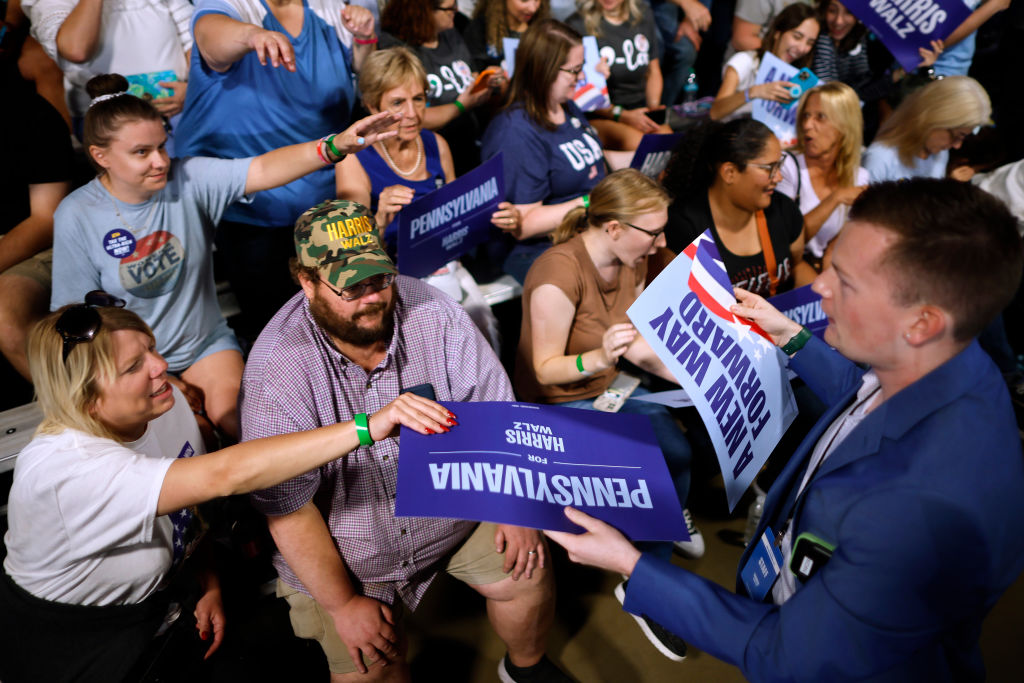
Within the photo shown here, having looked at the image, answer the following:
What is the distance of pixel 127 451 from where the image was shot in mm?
1541

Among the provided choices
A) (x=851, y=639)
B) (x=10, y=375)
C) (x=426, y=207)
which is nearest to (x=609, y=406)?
(x=426, y=207)

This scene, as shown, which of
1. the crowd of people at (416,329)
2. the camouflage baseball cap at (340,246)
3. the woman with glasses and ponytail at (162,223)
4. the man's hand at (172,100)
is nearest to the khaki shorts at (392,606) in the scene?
the crowd of people at (416,329)

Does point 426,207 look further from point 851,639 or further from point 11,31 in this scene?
point 11,31

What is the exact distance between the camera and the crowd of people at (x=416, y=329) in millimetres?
1121

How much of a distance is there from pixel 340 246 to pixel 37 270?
4.63 feet

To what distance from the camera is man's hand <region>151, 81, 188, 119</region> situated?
114 inches

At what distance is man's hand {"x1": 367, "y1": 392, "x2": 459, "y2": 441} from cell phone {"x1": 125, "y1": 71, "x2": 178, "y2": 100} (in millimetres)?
2248

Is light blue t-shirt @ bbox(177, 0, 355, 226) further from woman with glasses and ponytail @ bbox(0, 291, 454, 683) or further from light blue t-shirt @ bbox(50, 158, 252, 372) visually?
woman with glasses and ponytail @ bbox(0, 291, 454, 683)

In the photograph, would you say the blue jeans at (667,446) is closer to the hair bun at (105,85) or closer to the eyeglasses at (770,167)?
the eyeglasses at (770,167)

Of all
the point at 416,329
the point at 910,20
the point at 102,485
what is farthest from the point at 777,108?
the point at 102,485

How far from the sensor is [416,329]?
2.00m

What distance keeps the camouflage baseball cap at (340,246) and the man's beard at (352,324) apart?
0.31 feet

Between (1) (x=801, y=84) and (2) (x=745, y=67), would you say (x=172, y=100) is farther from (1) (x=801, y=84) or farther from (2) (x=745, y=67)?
(2) (x=745, y=67)

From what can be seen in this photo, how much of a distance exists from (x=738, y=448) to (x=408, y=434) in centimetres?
86
